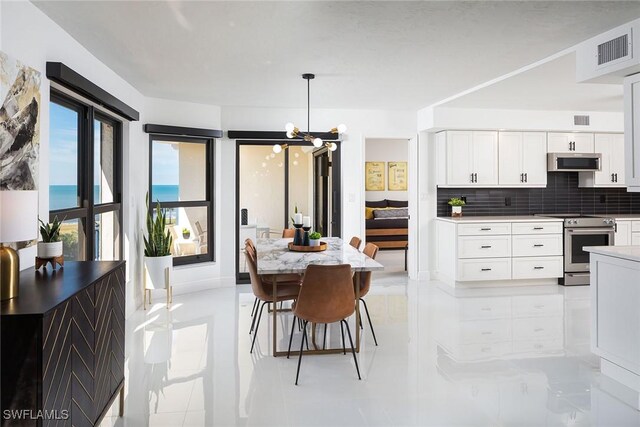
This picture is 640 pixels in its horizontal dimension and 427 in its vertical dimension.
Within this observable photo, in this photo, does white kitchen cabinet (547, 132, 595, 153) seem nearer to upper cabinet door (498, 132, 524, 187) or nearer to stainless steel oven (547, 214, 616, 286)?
upper cabinet door (498, 132, 524, 187)

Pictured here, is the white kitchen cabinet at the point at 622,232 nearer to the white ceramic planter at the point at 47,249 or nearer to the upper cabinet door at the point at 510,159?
the upper cabinet door at the point at 510,159

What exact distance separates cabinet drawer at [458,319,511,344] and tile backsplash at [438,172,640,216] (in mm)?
2605

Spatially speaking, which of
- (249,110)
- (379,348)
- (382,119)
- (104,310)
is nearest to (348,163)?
(382,119)

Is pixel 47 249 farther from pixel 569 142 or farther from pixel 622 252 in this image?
pixel 569 142

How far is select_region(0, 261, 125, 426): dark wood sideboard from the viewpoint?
1.64 meters

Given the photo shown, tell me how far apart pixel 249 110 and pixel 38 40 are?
12.0ft

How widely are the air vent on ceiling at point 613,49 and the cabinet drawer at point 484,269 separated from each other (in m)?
3.43

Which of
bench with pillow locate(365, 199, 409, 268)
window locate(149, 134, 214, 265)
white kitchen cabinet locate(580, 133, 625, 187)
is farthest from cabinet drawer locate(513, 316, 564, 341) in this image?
bench with pillow locate(365, 199, 409, 268)

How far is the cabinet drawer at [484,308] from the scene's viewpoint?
496 centimetres

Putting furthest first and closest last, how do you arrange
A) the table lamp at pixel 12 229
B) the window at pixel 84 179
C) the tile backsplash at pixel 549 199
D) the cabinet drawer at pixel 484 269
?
the tile backsplash at pixel 549 199 → the cabinet drawer at pixel 484 269 → the window at pixel 84 179 → the table lamp at pixel 12 229

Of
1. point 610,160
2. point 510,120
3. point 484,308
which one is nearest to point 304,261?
point 484,308

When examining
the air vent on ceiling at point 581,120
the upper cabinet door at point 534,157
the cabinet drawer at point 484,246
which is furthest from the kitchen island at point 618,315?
the air vent on ceiling at point 581,120

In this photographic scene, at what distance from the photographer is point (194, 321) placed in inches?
186

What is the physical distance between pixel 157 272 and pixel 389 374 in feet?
10.3
